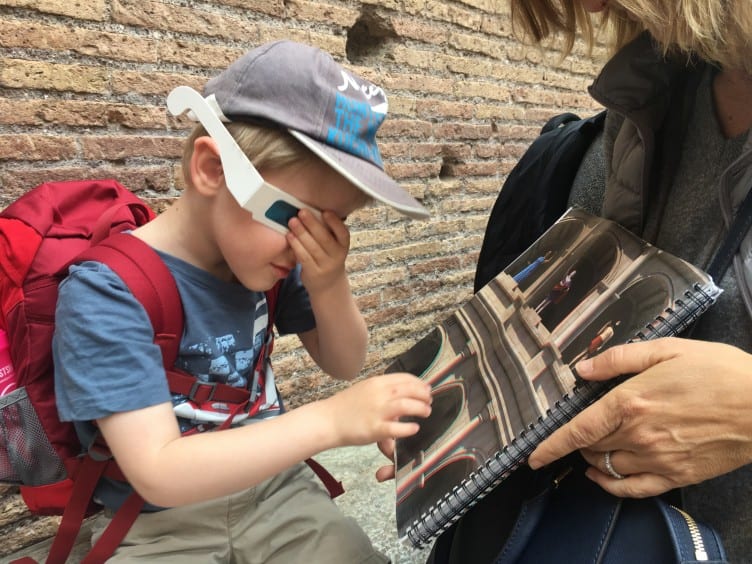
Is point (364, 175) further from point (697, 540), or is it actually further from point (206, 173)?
point (697, 540)

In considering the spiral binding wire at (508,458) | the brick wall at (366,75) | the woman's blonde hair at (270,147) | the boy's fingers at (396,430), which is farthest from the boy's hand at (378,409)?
the brick wall at (366,75)

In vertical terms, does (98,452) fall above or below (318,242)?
below

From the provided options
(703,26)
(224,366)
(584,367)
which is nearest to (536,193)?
(703,26)

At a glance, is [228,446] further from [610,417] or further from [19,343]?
[610,417]

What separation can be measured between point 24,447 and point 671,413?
0.98m

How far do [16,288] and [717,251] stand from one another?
43.1 inches

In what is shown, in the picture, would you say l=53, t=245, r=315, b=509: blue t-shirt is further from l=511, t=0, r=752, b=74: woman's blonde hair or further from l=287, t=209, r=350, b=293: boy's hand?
l=511, t=0, r=752, b=74: woman's blonde hair

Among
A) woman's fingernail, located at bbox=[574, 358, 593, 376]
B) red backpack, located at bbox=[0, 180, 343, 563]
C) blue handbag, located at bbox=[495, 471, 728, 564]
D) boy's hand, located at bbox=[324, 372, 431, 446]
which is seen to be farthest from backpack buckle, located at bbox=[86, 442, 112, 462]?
woman's fingernail, located at bbox=[574, 358, 593, 376]

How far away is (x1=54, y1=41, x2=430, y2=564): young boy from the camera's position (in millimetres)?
822

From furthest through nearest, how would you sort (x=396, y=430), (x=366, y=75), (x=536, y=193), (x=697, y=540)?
(x=366, y=75) < (x=536, y=193) < (x=396, y=430) < (x=697, y=540)

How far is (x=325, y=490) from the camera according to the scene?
127 cm

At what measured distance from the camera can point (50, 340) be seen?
90cm

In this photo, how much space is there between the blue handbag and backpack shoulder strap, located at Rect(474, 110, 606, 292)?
64cm

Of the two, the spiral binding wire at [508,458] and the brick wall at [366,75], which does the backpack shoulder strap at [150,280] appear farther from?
the brick wall at [366,75]
